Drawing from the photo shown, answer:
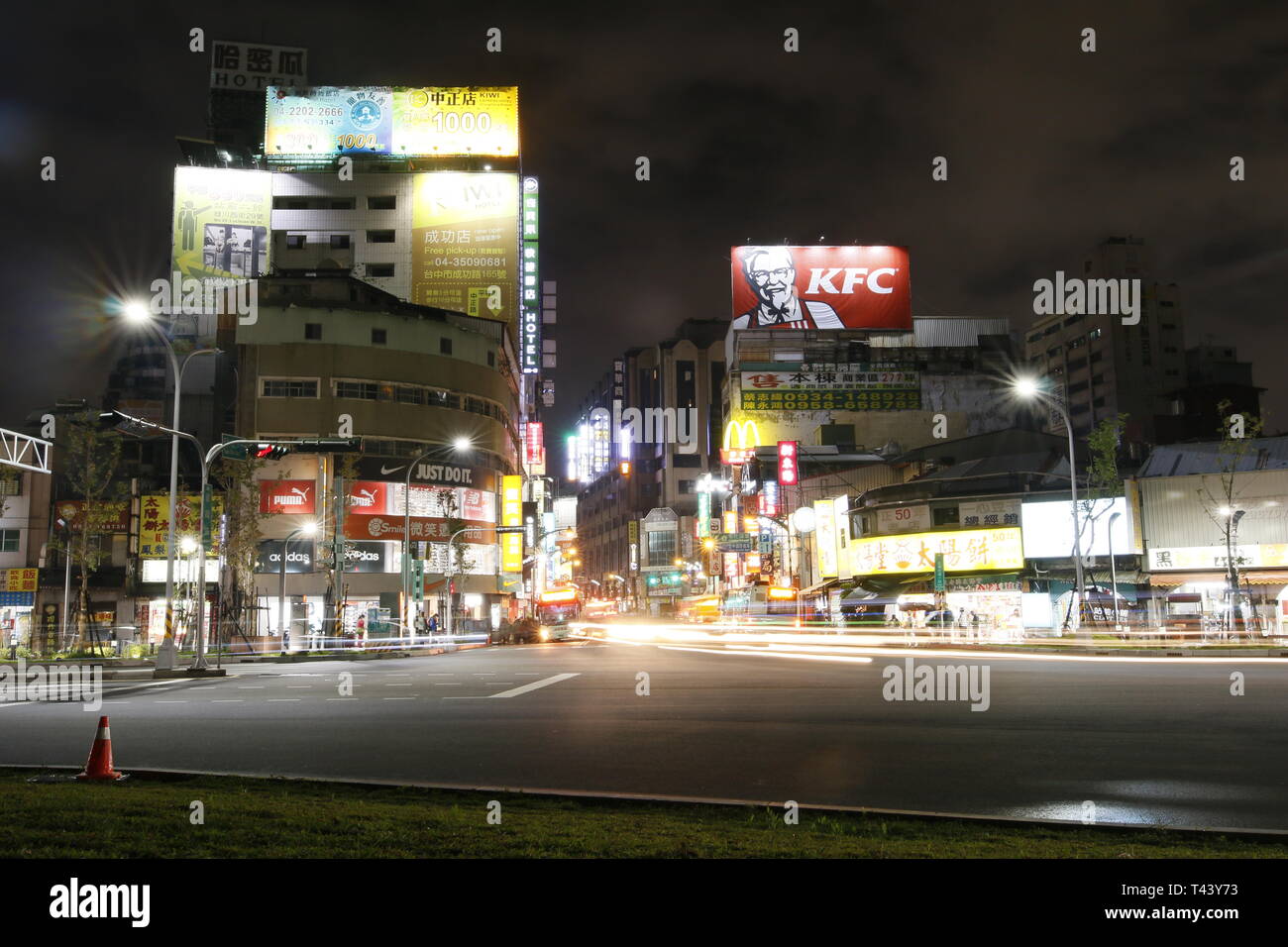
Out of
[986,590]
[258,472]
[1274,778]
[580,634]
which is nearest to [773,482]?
[580,634]

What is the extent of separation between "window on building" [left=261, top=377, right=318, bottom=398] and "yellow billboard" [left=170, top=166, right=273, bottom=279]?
560 inches

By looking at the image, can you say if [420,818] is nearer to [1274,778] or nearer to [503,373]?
[1274,778]

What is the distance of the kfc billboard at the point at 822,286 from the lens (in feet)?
252

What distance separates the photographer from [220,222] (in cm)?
7688

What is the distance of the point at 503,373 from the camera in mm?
78250

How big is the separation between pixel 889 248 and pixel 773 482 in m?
21.2

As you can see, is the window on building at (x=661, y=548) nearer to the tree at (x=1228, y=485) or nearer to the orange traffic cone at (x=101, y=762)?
the tree at (x=1228, y=485)

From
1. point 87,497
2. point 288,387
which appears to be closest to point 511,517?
point 288,387

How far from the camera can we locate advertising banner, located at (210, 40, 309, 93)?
9000cm

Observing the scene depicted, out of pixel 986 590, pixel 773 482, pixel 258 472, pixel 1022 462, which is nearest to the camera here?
pixel 986 590

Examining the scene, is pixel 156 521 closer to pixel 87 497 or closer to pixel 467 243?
pixel 87 497

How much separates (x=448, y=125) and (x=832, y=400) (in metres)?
39.7

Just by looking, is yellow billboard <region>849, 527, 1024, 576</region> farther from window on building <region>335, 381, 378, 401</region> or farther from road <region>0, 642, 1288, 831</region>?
window on building <region>335, 381, 378, 401</region>
